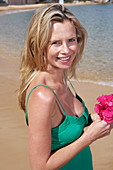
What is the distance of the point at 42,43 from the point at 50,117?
1.59ft

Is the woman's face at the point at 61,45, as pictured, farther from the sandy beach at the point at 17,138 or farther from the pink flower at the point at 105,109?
the sandy beach at the point at 17,138

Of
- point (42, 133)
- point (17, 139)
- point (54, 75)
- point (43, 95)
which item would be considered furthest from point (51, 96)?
point (17, 139)

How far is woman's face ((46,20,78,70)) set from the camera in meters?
1.67

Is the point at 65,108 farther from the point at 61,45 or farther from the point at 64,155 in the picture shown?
the point at 61,45

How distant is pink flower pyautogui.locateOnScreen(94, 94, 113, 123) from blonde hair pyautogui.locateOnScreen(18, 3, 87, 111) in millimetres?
474

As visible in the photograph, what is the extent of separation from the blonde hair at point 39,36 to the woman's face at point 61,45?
35 millimetres

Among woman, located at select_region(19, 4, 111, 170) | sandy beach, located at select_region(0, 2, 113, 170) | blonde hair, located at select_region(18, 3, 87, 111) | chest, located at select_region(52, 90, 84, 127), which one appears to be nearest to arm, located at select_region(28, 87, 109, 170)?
woman, located at select_region(19, 4, 111, 170)

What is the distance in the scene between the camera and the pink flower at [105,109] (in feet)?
5.32

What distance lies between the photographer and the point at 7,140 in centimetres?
422

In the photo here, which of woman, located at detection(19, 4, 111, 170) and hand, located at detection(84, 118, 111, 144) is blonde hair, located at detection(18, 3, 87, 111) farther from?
hand, located at detection(84, 118, 111, 144)

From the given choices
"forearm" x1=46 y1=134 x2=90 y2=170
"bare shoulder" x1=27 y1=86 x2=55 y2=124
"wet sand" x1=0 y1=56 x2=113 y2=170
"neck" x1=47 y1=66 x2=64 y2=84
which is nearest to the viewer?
"bare shoulder" x1=27 y1=86 x2=55 y2=124

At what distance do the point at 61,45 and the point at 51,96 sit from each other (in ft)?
1.23

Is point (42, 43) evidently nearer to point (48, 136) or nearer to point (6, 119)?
point (48, 136)

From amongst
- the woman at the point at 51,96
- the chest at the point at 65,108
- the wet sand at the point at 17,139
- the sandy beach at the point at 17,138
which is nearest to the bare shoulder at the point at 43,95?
the woman at the point at 51,96
